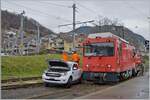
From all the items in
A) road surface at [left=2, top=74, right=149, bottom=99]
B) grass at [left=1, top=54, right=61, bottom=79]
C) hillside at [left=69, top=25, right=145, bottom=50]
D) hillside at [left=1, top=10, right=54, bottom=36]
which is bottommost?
road surface at [left=2, top=74, right=149, bottom=99]

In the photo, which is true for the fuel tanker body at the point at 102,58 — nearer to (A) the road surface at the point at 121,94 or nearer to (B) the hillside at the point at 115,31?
(A) the road surface at the point at 121,94

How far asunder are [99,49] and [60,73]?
4.70 meters

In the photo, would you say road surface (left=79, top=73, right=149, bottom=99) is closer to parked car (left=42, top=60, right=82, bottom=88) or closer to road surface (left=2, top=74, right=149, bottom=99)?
road surface (left=2, top=74, right=149, bottom=99)

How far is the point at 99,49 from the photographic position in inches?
1072

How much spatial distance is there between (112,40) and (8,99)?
12041 mm

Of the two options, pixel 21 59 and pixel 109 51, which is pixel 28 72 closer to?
pixel 21 59

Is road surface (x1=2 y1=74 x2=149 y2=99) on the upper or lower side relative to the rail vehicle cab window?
lower

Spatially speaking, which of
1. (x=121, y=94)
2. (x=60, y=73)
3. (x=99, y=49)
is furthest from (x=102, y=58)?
(x=121, y=94)

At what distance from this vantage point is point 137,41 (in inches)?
3327

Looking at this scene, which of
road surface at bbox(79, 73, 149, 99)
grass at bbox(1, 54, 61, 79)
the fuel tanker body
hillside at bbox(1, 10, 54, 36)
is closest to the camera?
road surface at bbox(79, 73, 149, 99)

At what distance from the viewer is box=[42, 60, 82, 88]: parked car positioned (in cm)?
2347

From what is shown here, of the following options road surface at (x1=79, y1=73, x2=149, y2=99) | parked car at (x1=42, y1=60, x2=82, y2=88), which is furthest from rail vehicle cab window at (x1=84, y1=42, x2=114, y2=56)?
road surface at (x1=79, y1=73, x2=149, y2=99)

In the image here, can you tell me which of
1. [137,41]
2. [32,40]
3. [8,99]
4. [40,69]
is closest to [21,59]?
[40,69]

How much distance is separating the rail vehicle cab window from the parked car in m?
2.41
